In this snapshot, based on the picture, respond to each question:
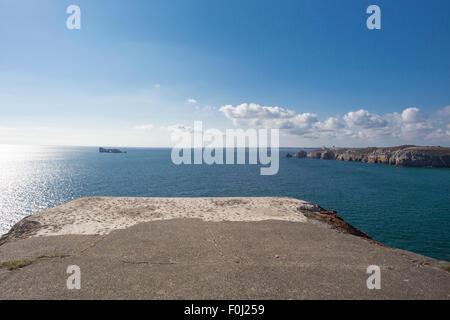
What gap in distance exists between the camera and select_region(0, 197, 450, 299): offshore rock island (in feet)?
26.0

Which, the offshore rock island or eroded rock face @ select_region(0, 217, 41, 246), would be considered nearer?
the offshore rock island

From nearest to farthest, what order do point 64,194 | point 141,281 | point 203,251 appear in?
point 141,281 → point 203,251 → point 64,194

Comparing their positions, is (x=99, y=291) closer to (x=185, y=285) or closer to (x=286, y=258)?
(x=185, y=285)

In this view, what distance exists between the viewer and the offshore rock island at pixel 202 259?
313 inches

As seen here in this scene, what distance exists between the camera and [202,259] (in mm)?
10367

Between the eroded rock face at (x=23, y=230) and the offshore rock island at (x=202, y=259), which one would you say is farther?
the eroded rock face at (x=23, y=230)

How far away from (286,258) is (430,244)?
19.9 meters

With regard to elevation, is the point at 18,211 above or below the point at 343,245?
below

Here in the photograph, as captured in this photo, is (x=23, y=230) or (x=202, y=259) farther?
(x=23, y=230)

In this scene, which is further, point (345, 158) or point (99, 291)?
point (345, 158)
